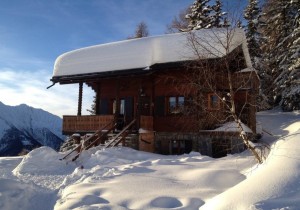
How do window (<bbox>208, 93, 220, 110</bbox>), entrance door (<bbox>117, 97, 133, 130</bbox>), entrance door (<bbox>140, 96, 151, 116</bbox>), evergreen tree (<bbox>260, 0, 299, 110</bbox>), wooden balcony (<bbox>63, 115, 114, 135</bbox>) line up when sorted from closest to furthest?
window (<bbox>208, 93, 220, 110</bbox>) < wooden balcony (<bbox>63, 115, 114, 135</bbox>) < entrance door (<bbox>140, 96, 151, 116</bbox>) < entrance door (<bbox>117, 97, 133, 130</bbox>) < evergreen tree (<bbox>260, 0, 299, 110</bbox>)

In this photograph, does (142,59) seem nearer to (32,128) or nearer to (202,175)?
(202,175)

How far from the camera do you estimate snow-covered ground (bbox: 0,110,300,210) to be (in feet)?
20.2

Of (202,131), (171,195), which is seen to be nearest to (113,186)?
(171,195)

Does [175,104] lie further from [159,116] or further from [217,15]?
[217,15]

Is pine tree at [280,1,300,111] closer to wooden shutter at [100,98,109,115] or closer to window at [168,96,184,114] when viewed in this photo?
window at [168,96,184,114]

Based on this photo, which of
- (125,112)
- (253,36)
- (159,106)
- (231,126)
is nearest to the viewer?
(231,126)

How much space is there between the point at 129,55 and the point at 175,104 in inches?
163

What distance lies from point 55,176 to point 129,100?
9.11 metres

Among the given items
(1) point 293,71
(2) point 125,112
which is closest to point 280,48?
(1) point 293,71

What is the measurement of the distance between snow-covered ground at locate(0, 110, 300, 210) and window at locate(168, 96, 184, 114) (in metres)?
5.66

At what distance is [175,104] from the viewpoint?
61.1ft

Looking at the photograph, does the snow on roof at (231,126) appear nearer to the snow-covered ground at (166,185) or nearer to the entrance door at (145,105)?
the snow-covered ground at (166,185)

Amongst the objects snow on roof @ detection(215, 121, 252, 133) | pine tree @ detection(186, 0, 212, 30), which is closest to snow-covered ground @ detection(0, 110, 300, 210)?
snow on roof @ detection(215, 121, 252, 133)

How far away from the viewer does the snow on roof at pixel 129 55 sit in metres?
17.4
